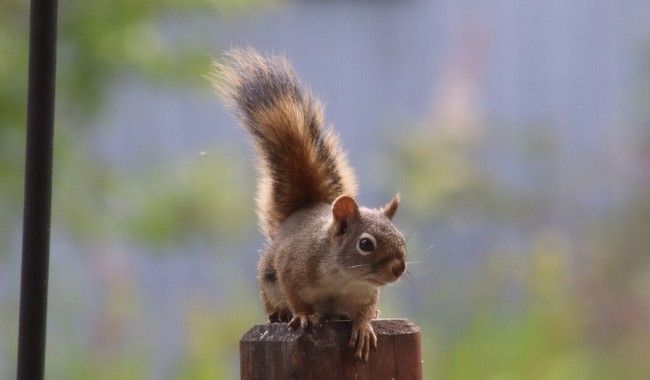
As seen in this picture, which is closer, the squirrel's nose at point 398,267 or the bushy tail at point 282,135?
the squirrel's nose at point 398,267

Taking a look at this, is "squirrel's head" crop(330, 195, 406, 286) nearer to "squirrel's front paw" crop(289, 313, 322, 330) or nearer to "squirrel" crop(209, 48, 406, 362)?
"squirrel" crop(209, 48, 406, 362)

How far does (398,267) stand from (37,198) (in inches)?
22.1

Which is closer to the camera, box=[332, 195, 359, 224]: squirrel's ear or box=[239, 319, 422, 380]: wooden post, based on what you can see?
box=[239, 319, 422, 380]: wooden post

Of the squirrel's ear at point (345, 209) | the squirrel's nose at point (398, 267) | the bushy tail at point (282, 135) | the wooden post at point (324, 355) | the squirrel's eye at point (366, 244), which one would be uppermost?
the bushy tail at point (282, 135)

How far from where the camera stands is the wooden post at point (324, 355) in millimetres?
978

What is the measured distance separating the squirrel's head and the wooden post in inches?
7.1

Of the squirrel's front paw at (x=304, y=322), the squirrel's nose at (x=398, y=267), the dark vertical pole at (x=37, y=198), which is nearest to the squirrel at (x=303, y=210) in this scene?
the squirrel's nose at (x=398, y=267)

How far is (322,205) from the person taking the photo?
1.47m

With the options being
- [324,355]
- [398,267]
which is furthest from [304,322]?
[398,267]

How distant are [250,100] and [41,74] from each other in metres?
0.60

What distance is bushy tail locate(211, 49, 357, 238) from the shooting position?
55.7 inches

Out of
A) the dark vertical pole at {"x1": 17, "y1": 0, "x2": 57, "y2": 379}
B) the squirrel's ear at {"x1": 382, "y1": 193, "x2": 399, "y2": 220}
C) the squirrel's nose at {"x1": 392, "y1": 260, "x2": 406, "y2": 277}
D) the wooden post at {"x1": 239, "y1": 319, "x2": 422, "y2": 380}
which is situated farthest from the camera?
the squirrel's ear at {"x1": 382, "y1": 193, "x2": 399, "y2": 220}

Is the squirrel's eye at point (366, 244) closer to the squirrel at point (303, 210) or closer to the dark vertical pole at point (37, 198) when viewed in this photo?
the squirrel at point (303, 210)

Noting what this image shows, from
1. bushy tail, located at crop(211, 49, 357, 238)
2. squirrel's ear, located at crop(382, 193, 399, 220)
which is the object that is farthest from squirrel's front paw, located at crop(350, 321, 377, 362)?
bushy tail, located at crop(211, 49, 357, 238)
